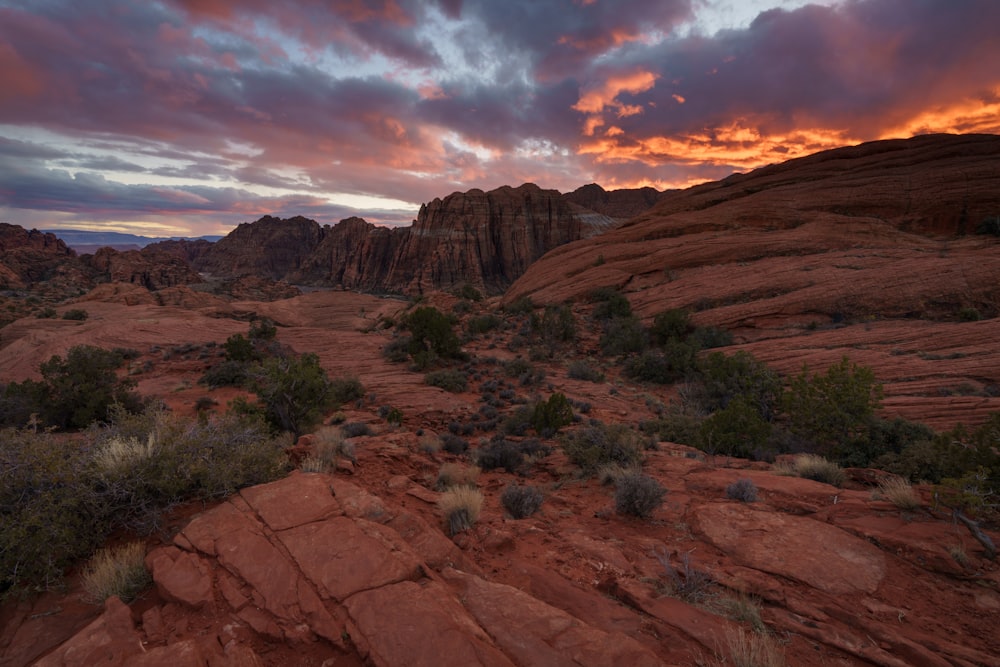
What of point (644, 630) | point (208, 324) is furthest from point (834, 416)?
point (208, 324)

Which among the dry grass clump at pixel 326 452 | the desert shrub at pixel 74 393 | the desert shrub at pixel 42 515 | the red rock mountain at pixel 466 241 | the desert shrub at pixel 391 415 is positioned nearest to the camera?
the desert shrub at pixel 42 515

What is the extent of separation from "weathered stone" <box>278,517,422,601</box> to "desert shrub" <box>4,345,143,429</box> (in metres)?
11.4

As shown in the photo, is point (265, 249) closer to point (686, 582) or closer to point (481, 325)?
point (481, 325)

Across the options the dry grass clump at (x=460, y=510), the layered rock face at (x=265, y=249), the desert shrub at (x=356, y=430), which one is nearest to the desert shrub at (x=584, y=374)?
the desert shrub at (x=356, y=430)

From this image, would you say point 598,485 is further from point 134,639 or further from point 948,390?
point 948,390

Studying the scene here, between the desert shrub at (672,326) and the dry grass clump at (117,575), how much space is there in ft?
61.6

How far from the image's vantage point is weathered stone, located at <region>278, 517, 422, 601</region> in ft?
10.6

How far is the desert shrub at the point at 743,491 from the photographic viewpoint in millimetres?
5359

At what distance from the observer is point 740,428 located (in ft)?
26.6

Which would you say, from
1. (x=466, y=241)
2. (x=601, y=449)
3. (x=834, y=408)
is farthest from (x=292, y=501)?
(x=466, y=241)

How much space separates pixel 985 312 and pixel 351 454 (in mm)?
22195

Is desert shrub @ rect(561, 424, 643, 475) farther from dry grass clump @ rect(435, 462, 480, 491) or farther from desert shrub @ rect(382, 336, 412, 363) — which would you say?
desert shrub @ rect(382, 336, 412, 363)

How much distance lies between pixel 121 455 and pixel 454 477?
12.7ft

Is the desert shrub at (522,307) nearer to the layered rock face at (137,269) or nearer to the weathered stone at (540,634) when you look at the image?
the weathered stone at (540,634)
